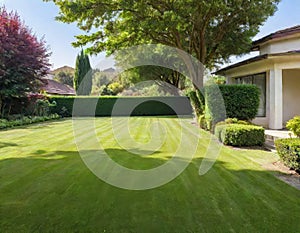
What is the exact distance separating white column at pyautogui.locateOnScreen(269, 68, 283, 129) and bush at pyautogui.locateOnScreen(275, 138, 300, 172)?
230 inches

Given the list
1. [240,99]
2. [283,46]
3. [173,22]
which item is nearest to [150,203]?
[240,99]

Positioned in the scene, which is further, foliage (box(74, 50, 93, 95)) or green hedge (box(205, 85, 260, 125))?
foliage (box(74, 50, 93, 95))

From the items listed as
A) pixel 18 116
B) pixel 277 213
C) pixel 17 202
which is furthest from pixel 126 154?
pixel 18 116

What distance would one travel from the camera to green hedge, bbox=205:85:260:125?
10.4m

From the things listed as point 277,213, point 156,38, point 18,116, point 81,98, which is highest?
point 156,38

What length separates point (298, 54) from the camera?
10648 mm

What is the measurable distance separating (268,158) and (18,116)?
52.1 ft

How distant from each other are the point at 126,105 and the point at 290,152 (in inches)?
781


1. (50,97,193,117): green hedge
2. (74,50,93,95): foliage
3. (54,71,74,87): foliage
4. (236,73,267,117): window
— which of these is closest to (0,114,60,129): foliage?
(50,97,193,117): green hedge

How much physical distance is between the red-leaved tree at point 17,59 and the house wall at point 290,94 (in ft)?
51.0

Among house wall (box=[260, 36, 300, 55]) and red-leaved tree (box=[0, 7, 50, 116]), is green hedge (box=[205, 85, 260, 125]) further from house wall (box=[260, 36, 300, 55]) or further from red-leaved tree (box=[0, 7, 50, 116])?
red-leaved tree (box=[0, 7, 50, 116])

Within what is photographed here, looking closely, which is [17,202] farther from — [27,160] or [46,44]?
[46,44]

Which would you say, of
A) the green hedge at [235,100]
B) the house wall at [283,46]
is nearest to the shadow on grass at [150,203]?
the green hedge at [235,100]

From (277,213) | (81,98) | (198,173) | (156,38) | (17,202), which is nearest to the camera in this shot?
(277,213)
